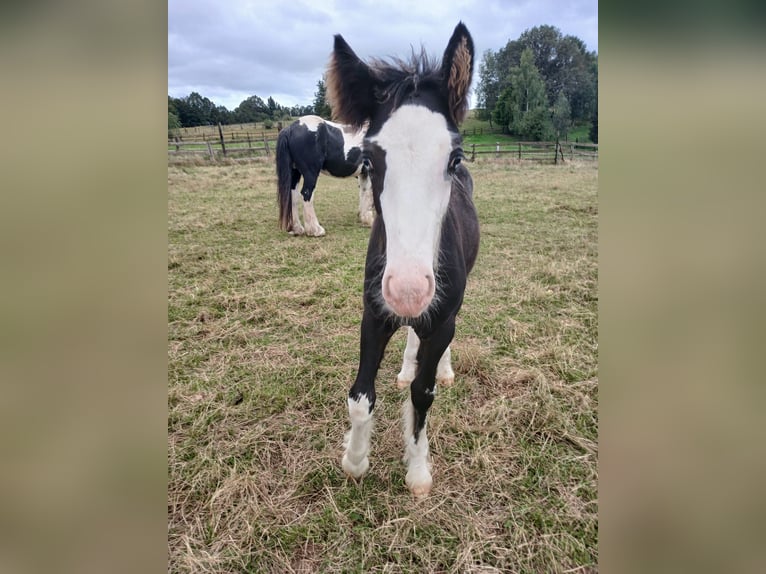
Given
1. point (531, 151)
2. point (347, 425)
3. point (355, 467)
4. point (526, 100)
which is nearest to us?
point (355, 467)

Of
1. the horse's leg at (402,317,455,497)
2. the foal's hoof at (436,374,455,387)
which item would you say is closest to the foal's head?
the horse's leg at (402,317,455,497)

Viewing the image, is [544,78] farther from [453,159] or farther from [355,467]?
[355,467]

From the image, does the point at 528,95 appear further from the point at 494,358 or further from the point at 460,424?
the point at 460,424

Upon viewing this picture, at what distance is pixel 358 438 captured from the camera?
2100 millimetres

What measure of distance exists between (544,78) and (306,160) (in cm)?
502

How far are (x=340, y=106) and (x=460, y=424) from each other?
2121 mm

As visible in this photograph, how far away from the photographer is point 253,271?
5.11 meters

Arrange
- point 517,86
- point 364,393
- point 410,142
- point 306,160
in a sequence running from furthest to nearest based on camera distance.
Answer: point 306,160 → point 517,86 → point 364,393 → point 410,142

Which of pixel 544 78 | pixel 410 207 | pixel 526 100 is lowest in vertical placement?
pixel 410 207

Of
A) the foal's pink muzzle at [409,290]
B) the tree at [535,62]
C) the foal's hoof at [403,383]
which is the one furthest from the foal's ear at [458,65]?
the foal's hoof at [403,383]

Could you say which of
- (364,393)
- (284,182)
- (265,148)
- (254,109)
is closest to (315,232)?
(284,182)

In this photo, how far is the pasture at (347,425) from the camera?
5.86ft

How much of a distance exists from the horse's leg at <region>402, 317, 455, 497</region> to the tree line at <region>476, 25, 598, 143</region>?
1.17 m
